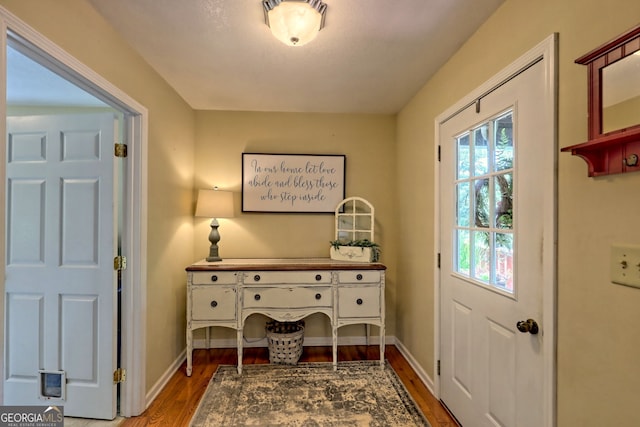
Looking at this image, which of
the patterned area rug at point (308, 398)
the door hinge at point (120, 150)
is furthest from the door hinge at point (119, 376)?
the door hinge at point (120, 150)

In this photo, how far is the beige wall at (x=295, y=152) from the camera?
2.92m

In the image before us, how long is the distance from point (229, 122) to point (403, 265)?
7.09 ft

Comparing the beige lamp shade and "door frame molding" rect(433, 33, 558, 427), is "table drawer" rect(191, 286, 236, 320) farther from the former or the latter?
"door frame molding" rect(433, 33, 558, 427)

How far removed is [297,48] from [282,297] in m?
1.80

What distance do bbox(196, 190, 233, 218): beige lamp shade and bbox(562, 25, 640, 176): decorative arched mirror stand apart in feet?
7.77

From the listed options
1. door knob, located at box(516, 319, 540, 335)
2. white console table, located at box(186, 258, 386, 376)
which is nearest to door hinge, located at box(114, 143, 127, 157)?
white console table, located at box(186, 258, 386, 376)

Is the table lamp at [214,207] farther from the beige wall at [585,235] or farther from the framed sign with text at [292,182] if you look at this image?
the beige wall at [585,235]

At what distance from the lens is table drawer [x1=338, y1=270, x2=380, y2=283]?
2.47 metres

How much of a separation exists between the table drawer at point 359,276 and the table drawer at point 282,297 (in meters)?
0.21

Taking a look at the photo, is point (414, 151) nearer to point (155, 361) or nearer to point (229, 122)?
point (229, 122)

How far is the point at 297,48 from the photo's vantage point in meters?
1.84

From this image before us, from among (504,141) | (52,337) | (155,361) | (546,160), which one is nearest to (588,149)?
(546,160)

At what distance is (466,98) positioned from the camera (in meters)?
1.74

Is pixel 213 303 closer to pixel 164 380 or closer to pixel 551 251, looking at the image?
pixel 164 380
